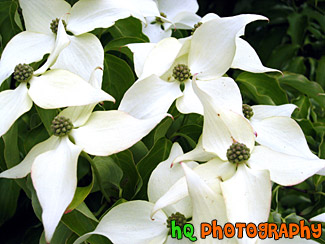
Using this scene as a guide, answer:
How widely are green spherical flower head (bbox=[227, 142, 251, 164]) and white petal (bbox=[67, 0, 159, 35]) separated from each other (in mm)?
200

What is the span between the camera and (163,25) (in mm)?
675

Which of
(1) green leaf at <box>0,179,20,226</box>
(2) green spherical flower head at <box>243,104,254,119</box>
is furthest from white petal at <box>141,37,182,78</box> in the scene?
(1) green leaf at <box>0,179,20,226</box>

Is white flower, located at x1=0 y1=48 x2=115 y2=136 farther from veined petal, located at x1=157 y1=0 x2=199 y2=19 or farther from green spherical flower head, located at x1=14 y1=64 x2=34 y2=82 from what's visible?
veined petal, located at x1=157 y1=0 x2=199 y2=19

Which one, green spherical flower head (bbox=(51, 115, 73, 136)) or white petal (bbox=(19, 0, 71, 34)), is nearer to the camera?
green spherical flower head (bbox=(51, 115, 73, 136))

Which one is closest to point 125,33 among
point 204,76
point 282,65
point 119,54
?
point 119,54

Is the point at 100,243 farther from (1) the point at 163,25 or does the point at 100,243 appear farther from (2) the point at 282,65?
(2) the point at 282,65

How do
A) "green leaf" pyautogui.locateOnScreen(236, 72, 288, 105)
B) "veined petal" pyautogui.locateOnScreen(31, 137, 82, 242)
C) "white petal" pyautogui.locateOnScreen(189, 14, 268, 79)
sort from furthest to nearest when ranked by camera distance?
"green leaf" pyautogui.locateOnScreen(236, 72, 288, 105), "white petal" pyautogui.locateOnScreen(189, 14, 268, 79), "veined petal" pyautogui.locateOnScreen(31, 137, 82, 242)

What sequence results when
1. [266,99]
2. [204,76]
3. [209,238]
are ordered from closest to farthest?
[209,238] < [204,76] < [266,99]

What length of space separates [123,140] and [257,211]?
0.45 ft

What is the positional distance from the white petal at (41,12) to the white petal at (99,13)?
3cm

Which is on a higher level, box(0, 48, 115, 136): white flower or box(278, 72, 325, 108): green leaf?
box(0, 48, 115, 136): white flower

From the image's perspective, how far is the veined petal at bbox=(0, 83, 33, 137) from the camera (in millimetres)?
438

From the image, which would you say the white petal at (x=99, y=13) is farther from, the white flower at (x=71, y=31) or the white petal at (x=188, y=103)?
the white petal at (x=188, y=103)

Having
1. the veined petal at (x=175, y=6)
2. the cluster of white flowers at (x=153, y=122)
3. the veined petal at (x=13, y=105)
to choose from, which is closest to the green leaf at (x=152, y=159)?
the cluster of white flowers at (x=153, y=122)
